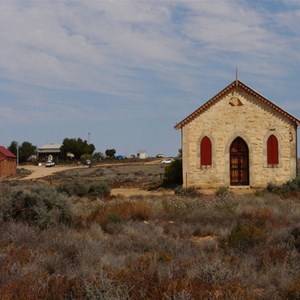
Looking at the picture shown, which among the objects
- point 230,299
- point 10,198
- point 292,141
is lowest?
point 230,299

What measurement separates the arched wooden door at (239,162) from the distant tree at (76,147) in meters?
73.9

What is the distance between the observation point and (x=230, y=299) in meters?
6.19

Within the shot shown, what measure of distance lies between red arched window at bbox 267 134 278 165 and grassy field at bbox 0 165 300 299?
12745 mm

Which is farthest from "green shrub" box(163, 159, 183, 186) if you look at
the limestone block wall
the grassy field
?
the grassy field

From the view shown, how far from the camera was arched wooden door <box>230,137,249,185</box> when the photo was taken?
30438 millimetres

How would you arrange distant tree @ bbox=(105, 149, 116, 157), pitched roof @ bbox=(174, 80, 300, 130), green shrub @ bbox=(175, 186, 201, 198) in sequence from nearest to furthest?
green shrub @ bbox=(175, 186, 201, 198) < pitched roof @ bbox=(174, 80, 300, 130) < distant tree @ bbox=(105, 149, 116, 157)

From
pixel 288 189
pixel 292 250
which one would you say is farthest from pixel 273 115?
pixel 292 250

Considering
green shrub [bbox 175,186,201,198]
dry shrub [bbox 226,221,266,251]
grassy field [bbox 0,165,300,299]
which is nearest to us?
grassy field [bbox 0,165,300,299]

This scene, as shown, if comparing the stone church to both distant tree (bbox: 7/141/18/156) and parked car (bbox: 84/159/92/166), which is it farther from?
distant tree (bbox: 7/141/18/156)

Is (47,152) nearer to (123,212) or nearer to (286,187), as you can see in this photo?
(286,187)

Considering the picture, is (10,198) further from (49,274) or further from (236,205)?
(236,205)

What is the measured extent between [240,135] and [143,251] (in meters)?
20.8

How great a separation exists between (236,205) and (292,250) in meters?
8.71

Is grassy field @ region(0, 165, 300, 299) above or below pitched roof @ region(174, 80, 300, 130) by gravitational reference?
below
